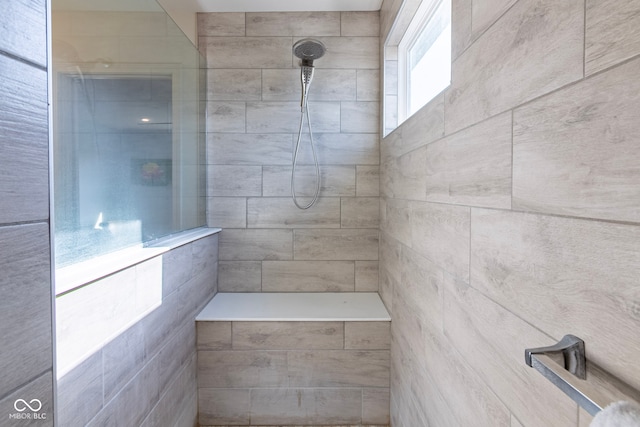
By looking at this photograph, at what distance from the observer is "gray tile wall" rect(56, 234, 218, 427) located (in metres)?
0.79

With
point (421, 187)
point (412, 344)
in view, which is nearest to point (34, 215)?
point (421, 187)

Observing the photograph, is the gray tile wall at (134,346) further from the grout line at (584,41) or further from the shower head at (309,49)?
the shower head at (309,49)

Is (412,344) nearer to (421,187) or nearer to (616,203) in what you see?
(421,187)

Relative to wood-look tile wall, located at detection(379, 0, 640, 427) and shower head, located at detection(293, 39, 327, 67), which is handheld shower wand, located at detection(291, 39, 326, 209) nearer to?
shower head, located at detection(293, 39, 327, 67)

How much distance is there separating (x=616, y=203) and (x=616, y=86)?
15 centimetres

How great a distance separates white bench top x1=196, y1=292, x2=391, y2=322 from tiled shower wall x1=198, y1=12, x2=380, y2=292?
7 centimetres

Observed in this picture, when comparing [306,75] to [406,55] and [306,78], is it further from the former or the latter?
[406,55]

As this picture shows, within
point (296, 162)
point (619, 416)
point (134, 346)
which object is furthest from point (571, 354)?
point (296, 162)

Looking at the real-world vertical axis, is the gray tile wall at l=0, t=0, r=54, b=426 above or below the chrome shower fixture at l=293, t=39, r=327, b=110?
below

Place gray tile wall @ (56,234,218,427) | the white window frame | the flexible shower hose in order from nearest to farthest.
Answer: gray tile wall @ (56,234,218,427) < the white window frame < the flexible shower hose

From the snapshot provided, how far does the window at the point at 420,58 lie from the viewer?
1.23 m

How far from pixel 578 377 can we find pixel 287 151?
6.01 ft

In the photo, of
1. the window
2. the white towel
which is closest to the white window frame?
the window

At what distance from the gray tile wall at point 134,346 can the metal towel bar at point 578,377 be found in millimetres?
990
